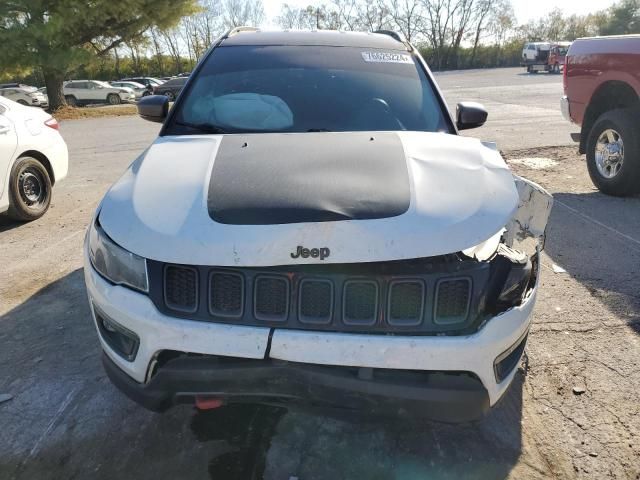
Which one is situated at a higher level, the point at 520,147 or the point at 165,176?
the point at 165,176

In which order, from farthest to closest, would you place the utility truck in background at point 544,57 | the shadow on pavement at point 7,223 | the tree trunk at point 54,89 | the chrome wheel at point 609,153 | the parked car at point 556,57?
1. the utility truck in background at point 544,57
2. the parked car at point 556,57
3. the tree trunk at point 54,89
4. the chrome wheel at point 609,153
5. the shadow on pavement at point 7,223

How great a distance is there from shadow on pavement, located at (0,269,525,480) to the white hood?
0.67 meters

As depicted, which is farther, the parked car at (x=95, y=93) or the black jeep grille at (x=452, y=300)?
the parked car at (x=95, y=93)

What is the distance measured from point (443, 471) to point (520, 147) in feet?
27.3

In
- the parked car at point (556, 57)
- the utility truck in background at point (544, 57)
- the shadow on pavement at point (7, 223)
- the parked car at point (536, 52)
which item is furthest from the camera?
the parked car at point (536, 52)

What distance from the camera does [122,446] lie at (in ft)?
Answer: 7.65

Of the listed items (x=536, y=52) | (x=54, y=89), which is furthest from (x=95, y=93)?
(x=536, y=52)

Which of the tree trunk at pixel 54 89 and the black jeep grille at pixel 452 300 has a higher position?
the black jeep grille at pixel 452 300

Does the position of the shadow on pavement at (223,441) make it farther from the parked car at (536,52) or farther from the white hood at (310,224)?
the parked car at (536,52)

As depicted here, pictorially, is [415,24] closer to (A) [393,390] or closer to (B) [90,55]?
(B) [90,55]

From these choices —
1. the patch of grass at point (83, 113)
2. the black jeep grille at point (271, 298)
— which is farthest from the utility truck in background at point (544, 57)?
the black jeep grille at point (271, 298)

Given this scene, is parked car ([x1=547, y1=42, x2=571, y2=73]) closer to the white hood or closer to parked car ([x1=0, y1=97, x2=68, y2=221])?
parked car ([x1=0, y1=97, x2=68, y2=221])

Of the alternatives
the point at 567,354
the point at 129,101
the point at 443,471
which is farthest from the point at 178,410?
the point at 129,101

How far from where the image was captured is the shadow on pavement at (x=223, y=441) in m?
2.18
